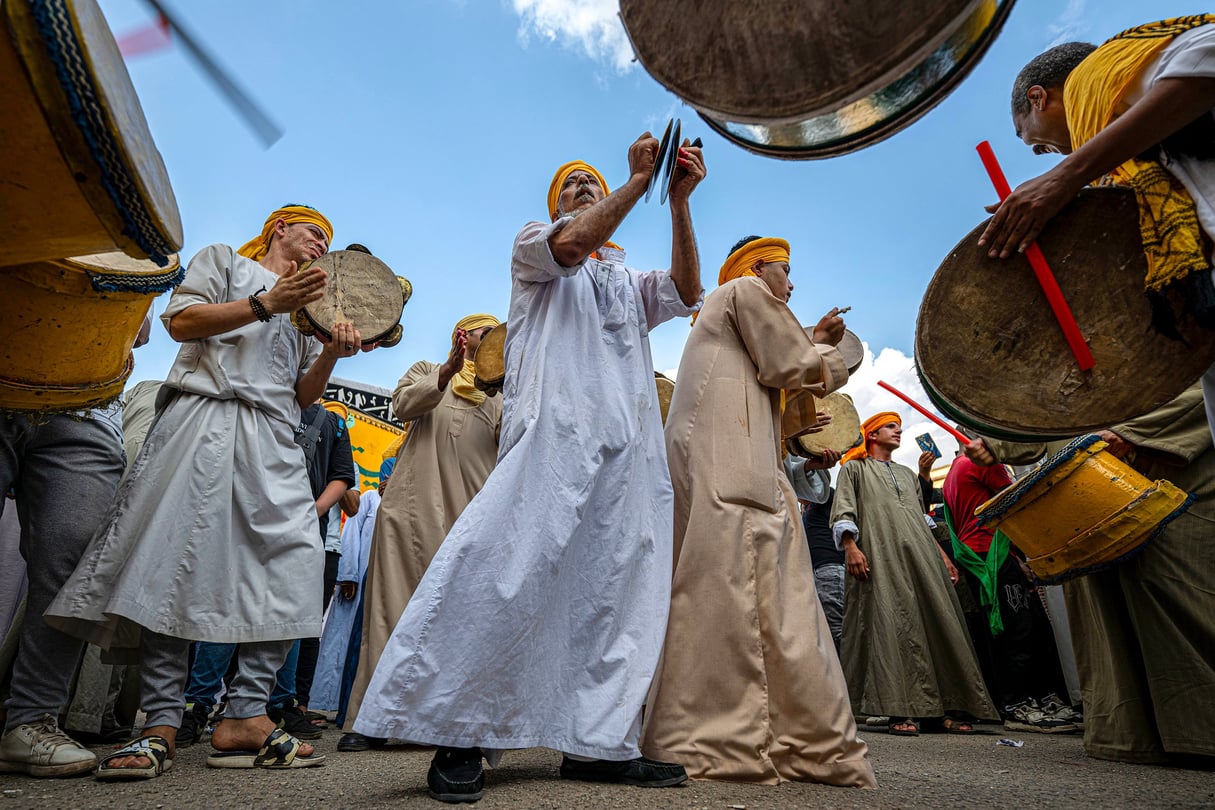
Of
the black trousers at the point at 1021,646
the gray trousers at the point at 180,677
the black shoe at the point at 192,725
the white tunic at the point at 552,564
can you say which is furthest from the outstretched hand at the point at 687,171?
the black trousers at the point at 1021,646

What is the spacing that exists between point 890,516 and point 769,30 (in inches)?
178

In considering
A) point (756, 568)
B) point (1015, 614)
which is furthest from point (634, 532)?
point (1015, 614)

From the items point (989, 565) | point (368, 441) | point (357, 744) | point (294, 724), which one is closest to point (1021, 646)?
point (989, 565)

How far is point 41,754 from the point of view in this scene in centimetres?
222

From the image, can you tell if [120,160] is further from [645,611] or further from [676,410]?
[676,410]

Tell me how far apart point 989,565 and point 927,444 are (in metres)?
1.21

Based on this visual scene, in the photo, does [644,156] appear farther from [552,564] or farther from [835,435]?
[835,435]

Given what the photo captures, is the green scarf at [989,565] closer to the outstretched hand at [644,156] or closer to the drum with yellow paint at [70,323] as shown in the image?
the outstretched hand at [644,156]

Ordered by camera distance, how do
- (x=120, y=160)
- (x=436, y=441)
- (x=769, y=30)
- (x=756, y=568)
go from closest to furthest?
(x=120, y=160) < (x=769, y=30) < (x=756, y=568) < (x=436, y=441)

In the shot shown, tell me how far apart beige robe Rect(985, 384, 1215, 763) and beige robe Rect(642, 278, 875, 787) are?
1.25m

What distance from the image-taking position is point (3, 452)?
241cm

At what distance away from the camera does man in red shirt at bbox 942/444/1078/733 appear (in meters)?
5.23

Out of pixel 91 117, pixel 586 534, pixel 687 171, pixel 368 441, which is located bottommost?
pixel 586 534

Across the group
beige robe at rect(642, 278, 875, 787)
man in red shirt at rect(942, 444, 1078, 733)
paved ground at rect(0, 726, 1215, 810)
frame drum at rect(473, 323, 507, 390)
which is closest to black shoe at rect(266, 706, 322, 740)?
paved ground at rect(0, 726, 1215, 810)
